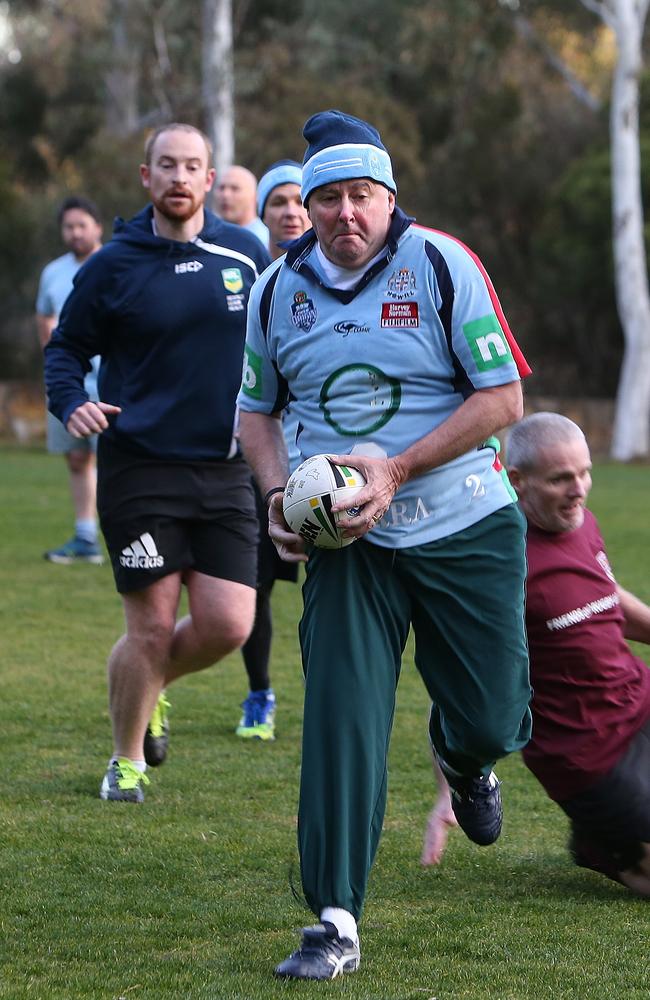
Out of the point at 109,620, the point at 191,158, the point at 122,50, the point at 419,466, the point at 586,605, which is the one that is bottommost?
the point at 109,620

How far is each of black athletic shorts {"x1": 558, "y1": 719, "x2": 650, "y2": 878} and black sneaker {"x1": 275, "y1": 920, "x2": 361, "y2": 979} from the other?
103cm

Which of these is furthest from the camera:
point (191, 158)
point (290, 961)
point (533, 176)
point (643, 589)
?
point (533, 176)

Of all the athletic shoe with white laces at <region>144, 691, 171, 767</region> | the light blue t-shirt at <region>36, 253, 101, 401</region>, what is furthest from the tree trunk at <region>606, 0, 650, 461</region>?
the athletic shoe with white laces at <region>144, 691, 171, 767</region>

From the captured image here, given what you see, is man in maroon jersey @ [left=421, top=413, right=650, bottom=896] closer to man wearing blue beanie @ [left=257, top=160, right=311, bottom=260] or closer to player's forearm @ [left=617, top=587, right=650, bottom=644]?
player's forearm @ [left=617, top=587, right=650, bottom=644]

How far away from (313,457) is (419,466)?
279mm

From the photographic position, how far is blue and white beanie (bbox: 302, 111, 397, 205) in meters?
4.05

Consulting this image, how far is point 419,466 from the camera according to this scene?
4.03 m

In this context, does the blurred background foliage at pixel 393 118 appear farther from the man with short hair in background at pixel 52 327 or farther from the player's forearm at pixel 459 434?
the player's forearm at pixel 459 434

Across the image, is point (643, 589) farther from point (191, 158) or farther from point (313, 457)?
point (313, 457)

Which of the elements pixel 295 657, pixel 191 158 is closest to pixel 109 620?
pixel 295 657

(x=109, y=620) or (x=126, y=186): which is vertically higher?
(x=126, y=186)

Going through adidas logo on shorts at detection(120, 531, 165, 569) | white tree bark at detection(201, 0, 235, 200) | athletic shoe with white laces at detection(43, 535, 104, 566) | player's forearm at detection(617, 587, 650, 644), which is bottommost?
athletic shoe with white laces at detection(43, 535, 104, 566)

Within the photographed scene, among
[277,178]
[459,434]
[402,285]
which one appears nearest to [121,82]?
[277,178]

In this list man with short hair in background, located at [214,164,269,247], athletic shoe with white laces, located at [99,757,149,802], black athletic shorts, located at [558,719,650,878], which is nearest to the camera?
black athletic shorts, located at [558,719,650,878]
